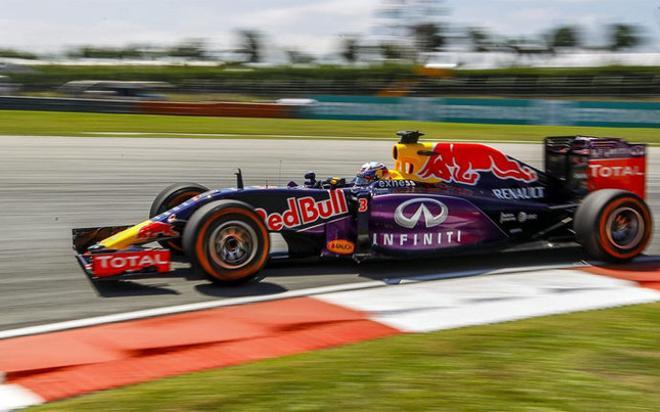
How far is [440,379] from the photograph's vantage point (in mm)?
4367

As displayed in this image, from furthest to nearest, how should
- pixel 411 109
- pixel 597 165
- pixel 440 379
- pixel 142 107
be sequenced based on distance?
pixel 411 109 < pixel 142 107 < pixel 597 165 < pixel 440 379

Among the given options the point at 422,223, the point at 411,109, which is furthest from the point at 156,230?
the point at 411,109

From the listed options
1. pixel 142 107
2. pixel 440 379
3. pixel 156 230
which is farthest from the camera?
pixel 142 107

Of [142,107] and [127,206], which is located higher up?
[142,107]

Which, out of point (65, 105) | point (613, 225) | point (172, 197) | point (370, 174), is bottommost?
point (613, 225)

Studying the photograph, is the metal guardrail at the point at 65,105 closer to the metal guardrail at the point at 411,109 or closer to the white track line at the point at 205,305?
the metal guardrail at the point at 411,109

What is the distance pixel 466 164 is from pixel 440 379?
14.5ft

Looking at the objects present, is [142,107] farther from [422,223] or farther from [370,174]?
[422,223]

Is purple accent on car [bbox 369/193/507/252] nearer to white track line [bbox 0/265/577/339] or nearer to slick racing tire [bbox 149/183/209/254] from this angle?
white track line [bbox 0/265/577/339]

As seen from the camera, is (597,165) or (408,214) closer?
(408,214)

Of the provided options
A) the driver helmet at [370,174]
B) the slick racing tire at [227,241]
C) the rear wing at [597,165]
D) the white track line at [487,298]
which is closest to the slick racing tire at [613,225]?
the white track line at [487,298]

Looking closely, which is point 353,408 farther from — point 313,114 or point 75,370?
point 313,114

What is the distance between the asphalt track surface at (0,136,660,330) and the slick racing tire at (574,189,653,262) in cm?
49

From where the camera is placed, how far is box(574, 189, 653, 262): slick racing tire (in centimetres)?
801
